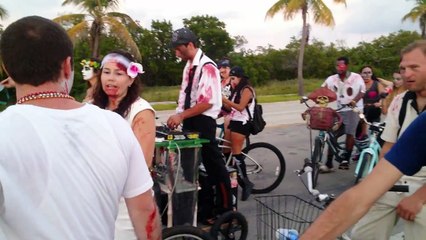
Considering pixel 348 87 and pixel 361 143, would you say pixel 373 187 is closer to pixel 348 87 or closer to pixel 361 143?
pixel 361 143

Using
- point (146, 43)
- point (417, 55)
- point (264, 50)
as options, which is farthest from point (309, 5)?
point (417, 55)

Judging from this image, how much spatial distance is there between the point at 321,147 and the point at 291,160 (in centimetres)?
172

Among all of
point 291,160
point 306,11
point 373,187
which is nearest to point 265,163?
point 291,160

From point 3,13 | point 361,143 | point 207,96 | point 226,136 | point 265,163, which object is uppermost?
point 3,13

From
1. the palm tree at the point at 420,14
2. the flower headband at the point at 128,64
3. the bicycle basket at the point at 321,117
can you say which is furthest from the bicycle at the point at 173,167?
the palm tree at the point at 420,14

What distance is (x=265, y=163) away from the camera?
6.32m

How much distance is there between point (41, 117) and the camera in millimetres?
1481

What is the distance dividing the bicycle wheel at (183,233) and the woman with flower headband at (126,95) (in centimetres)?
77

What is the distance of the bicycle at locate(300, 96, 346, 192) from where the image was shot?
616 cm

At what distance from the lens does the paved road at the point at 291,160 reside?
221 inches

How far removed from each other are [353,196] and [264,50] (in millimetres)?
50311

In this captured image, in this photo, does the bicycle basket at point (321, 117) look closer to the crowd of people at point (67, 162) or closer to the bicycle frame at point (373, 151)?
the bicycle frame at point (373, 151)

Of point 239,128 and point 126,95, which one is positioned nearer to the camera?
point 126,95

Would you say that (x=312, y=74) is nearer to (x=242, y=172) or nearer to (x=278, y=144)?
(x=278, y=144)
